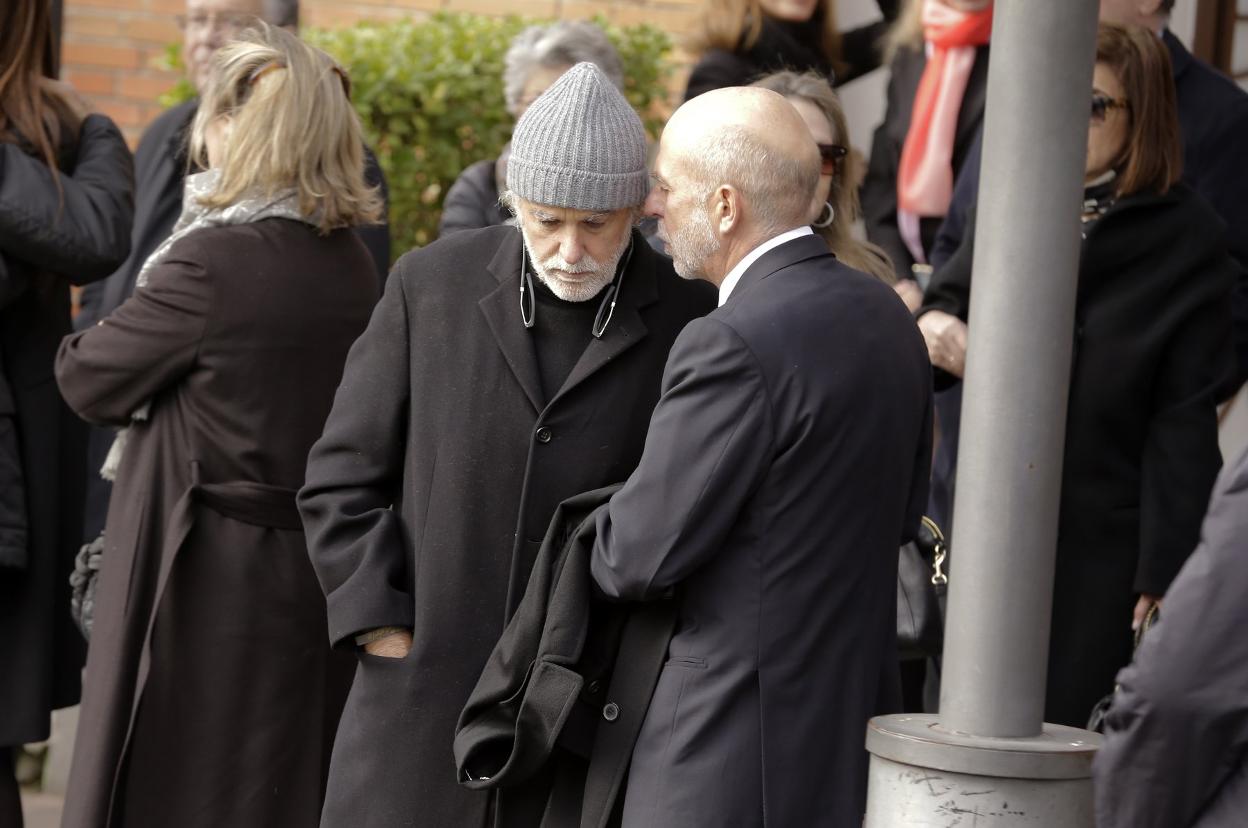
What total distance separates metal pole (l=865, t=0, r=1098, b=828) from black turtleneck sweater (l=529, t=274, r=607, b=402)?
2.83 ft

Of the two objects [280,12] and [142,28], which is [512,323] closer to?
[280,12]

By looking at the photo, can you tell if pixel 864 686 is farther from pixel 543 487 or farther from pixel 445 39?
pixel 445 39

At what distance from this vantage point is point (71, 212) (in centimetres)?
435

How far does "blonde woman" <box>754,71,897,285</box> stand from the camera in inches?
167

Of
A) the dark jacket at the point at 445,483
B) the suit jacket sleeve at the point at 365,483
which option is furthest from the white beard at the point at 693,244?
the suit jacket sleeve at the point at 365,483

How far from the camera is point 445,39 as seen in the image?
22.7ft

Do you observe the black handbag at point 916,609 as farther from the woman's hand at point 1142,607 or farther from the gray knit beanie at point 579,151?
the gray knit beanie at point 579,151

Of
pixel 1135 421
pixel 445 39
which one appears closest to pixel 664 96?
pixel 445 39

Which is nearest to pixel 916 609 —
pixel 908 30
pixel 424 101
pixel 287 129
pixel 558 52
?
pixel 287 129

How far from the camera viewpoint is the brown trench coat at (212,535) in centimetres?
393

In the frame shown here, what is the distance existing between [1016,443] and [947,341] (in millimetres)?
1591

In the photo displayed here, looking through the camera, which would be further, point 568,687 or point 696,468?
point 568,687

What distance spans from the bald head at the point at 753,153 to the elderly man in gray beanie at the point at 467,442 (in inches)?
9.2

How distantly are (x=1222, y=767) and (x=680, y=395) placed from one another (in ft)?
3.35
